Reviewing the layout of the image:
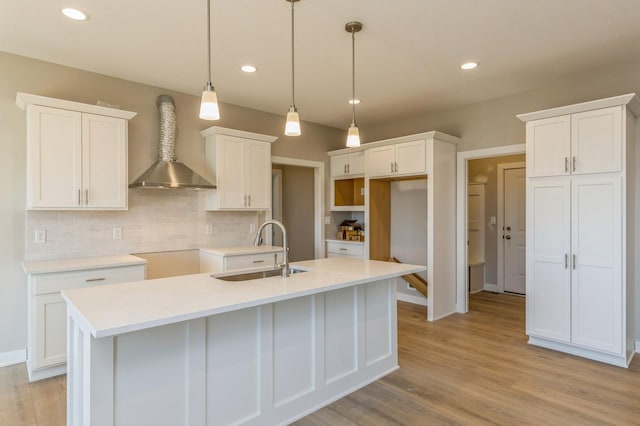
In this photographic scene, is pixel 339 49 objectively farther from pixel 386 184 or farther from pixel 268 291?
pixel 386 184

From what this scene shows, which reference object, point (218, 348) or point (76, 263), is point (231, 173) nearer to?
point (76, 263)

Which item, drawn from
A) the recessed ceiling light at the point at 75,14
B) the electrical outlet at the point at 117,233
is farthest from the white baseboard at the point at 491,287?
the recessed ceiling light at the point at 75,14

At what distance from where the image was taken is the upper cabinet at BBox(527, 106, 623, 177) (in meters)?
3.08

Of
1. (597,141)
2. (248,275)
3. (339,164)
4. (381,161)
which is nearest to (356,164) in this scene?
(339,164)

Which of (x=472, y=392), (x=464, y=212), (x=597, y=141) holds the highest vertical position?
(x=597, y=141)

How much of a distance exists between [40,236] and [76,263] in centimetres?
50

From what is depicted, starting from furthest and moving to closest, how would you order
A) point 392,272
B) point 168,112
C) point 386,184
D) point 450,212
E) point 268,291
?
point 386,184, point 450,212, point 168,112, point 392,272, point 268,291

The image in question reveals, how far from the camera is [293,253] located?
6.40 metres

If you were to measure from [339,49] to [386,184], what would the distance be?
2.70 m

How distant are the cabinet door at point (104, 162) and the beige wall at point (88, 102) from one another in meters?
0.33

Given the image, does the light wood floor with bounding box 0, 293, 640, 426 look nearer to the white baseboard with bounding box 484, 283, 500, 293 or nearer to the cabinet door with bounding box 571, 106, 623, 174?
the cabinet door with bounding box 571, 106, 623, 174

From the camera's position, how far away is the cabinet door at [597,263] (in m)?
3.09

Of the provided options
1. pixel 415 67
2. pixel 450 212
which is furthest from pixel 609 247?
pixel 415 67

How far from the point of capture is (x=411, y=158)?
4625 mm
